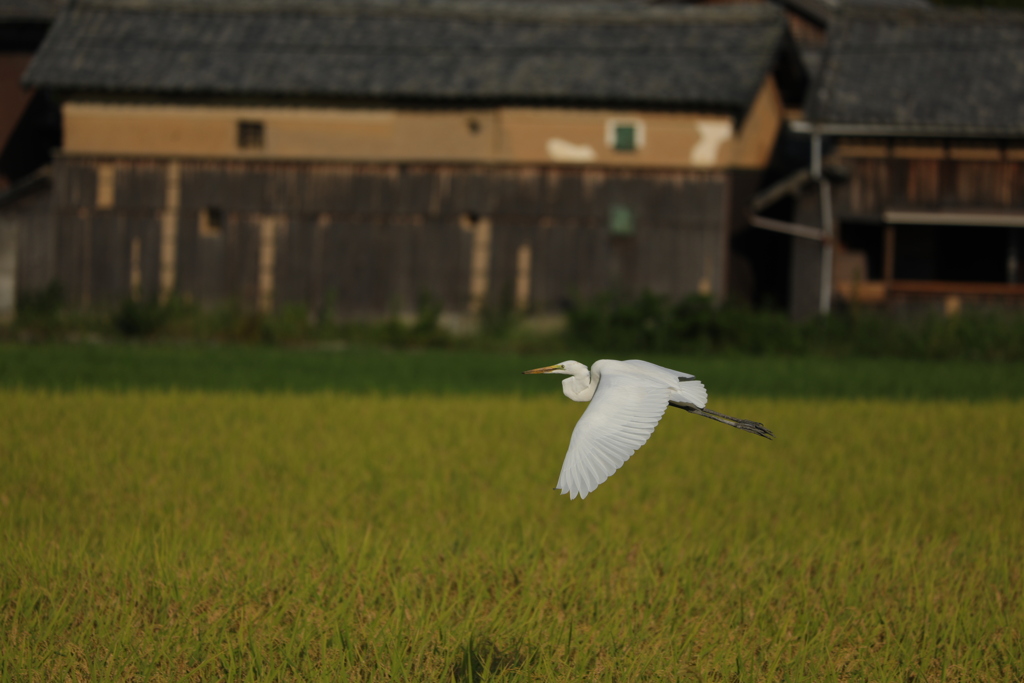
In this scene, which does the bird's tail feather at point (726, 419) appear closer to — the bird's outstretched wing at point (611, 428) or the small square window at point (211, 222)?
the bird's outstretched wing at point (611, 428)

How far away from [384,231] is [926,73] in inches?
373

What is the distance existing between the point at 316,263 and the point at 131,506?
565 inches

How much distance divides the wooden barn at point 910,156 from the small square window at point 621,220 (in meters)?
2.05

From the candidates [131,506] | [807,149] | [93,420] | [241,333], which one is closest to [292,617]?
[131,506]

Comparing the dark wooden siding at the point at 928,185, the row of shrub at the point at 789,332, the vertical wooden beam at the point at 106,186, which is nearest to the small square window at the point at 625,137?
the row of shrub at the point at 789,332

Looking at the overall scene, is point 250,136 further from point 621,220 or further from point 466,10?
point 621,220

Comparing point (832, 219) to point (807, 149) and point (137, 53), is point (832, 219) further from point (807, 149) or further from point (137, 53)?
point (137, 53)

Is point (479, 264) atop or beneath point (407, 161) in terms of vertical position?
beneath

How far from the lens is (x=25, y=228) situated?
73.7ft

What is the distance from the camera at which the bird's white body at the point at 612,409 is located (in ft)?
10.5

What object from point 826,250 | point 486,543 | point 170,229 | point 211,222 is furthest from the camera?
point 211,222

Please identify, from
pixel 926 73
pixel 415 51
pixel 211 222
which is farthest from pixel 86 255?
pixel 926 73

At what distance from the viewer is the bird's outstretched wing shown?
3182mm

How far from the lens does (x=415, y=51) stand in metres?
22.2
